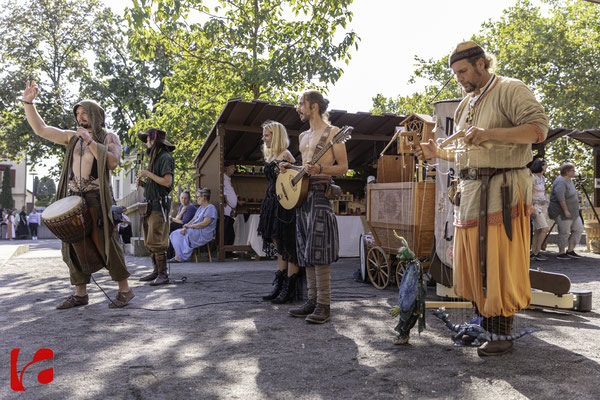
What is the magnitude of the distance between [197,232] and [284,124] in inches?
114

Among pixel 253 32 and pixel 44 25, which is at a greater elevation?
pixel 44 25

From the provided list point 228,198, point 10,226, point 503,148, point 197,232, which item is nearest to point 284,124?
point 228,198

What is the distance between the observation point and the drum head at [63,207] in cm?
466

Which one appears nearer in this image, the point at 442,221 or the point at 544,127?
the point at 544,127

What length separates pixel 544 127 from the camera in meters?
3.13

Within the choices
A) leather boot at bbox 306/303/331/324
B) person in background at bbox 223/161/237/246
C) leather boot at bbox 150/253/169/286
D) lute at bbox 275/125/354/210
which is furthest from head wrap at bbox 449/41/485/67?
person in background at bbox 223/161/237/246

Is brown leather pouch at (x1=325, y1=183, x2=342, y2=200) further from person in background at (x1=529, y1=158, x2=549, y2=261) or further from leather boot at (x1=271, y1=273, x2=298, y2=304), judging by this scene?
person in background at (x1=529, y1=158, x2=549, y2=261)

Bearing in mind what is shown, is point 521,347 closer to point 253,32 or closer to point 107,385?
point 107,385

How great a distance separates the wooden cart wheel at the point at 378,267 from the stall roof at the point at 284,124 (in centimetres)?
436

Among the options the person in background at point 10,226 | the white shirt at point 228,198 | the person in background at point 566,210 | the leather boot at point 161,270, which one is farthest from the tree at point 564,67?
the person in background at point 10,226

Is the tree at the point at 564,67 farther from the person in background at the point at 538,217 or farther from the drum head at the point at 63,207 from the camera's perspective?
the drum head at the point at 63,207

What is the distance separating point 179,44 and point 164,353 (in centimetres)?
1282

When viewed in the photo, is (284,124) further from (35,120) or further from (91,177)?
(35,120)

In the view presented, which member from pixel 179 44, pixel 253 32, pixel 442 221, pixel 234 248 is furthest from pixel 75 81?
pixel 442 221
